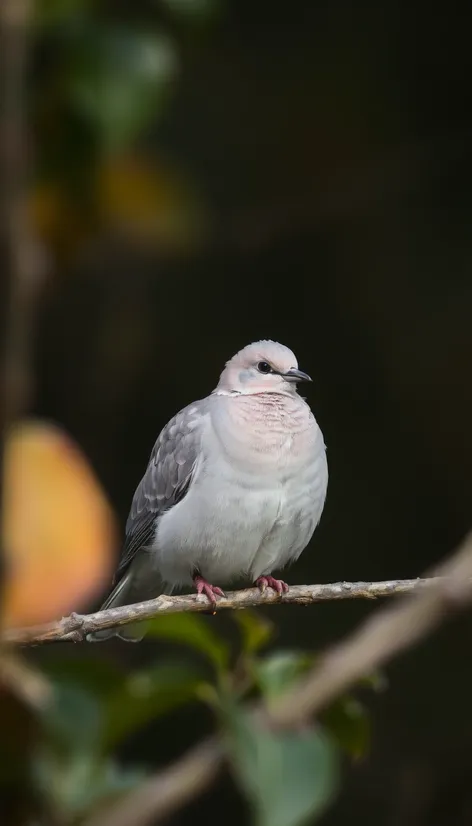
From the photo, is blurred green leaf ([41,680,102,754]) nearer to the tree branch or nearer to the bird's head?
the tree branch

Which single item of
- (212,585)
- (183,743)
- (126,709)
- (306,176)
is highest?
(306,176)

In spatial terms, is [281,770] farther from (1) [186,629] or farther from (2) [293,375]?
(2) [293,375]

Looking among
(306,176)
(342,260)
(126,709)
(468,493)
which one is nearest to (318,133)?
(306,176)

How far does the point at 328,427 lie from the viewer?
3723mm

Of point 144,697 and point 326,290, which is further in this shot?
point 326,290

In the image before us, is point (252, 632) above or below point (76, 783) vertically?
above

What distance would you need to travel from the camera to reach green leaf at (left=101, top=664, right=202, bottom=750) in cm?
102

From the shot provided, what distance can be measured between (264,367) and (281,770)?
2.98 feet

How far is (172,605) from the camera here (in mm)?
1487

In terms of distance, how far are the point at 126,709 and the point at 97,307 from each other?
2.91 meters

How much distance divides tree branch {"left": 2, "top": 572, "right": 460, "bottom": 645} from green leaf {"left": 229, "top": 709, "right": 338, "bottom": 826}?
24 centimetres

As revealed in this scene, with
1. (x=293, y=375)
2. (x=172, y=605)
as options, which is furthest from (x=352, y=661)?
(x=293, y=375)

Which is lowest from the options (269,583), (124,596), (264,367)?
(124,596)

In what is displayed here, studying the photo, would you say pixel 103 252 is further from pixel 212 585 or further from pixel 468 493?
pixel 212 585
